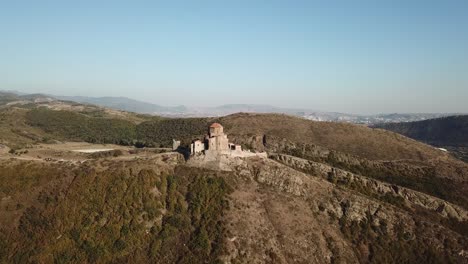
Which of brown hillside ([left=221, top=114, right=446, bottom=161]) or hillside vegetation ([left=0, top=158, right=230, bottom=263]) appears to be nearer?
hillside vegetation ([left=0, top=158, right=230, bottom=263])

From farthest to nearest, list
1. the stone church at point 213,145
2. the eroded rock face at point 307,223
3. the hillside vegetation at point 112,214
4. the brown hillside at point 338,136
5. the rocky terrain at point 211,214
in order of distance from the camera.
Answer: the brown hillside at point 338,136, the stone church at point 213,145, the eroded rock face at point 307,223, the rocky terrain at point 211,214, the hillside vegetation at point 112,214

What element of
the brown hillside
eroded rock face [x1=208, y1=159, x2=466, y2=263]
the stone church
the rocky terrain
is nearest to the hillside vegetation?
the rocky terrain

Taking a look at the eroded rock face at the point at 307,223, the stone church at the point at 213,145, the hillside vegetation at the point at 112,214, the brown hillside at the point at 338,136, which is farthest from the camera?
the brown hillside at the point at 338,136

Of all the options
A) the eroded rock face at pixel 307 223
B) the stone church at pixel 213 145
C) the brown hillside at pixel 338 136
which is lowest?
the eroded rock face at pixel 307 223

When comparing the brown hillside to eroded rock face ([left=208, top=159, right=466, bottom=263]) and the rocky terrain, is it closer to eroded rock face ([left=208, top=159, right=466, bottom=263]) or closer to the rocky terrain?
the rocky terrain

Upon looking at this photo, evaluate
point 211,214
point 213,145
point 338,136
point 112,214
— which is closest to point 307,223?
point 211,214

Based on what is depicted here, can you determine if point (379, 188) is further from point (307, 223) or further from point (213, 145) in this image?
point (213, 145)

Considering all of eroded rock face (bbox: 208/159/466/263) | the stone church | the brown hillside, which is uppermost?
the stone church

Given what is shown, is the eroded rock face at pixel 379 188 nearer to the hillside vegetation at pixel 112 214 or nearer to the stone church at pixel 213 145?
the stone church at pixel 213 145

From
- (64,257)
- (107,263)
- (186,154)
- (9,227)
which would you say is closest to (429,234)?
(186,154)

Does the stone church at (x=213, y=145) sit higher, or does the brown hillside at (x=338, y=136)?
the stone church at (x=213, y=145)

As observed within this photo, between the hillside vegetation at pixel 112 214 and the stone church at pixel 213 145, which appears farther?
the stone church at pixel 213 145

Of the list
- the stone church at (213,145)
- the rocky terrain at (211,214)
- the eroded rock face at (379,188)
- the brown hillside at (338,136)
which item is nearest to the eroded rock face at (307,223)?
the rocky terrain at (211,214)
